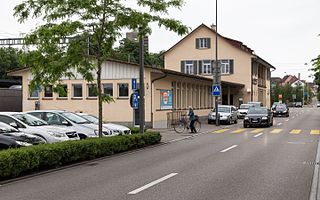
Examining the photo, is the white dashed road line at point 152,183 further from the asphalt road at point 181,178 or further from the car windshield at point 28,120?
the car windshield at point 28,120

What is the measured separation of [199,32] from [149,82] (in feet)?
102

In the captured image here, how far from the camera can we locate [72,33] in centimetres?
1622

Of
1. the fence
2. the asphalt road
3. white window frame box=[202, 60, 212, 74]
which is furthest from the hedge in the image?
white window frame box=[202, 60, 212, 74]

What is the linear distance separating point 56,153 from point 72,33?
5.05 meters

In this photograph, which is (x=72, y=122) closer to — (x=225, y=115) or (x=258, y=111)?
(x=258, y=111)

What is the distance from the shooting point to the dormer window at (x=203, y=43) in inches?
2409

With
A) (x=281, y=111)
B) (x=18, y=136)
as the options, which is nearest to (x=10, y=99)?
(x=18, y=136)

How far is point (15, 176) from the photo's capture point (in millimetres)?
11477

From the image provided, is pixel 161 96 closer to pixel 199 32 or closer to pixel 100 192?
pixel 100 192

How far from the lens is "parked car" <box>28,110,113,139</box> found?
18859mm

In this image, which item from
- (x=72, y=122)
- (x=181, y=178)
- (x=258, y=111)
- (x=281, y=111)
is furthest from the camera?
(x=281, y=111)

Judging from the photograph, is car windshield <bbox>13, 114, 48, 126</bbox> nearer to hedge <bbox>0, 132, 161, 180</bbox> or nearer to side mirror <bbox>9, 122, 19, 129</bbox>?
side mirror <bbox>9, 122, 19, 129</bbox>

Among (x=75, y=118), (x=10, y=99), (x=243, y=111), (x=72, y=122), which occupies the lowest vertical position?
(x=243, y=111)

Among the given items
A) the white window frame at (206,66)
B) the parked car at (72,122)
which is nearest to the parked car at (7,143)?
the parked car at (72,122)
